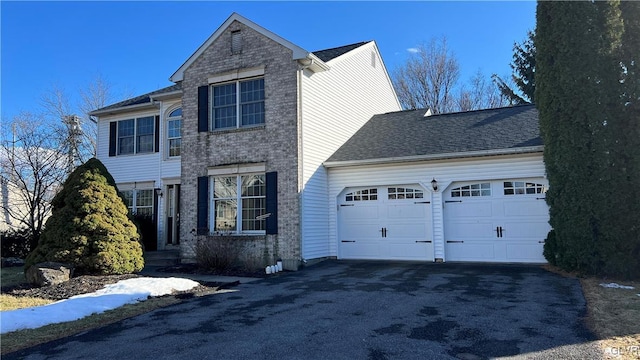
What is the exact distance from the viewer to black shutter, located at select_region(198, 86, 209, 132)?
13336 millimetres


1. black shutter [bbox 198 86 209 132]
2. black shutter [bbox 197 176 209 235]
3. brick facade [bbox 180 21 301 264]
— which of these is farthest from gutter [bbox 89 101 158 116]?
black shutter [bbox 197 176 209 235]

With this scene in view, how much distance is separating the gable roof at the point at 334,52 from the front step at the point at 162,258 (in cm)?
824

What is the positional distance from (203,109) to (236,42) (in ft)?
7.60

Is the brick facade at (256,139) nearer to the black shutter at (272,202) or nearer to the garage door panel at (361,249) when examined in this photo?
the black shutter at (272,202)

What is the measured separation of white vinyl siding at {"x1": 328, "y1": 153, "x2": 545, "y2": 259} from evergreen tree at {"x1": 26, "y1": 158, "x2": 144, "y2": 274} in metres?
5.99

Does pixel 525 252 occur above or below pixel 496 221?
below

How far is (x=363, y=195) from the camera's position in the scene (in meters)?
13.6

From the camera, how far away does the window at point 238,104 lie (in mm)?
12898

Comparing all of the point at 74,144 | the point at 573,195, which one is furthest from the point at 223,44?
the point at 74,144

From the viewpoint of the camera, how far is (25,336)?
5934 mm

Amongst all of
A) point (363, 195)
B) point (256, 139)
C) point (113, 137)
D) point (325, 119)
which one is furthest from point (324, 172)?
point (113, 137)

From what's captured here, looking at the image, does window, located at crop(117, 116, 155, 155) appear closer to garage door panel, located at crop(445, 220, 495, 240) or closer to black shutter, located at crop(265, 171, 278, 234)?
black shutter, located at crop(265, 171, 278, 234)

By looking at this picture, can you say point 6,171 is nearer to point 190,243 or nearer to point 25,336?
point 190,243

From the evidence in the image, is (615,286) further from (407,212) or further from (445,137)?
(445,137)
